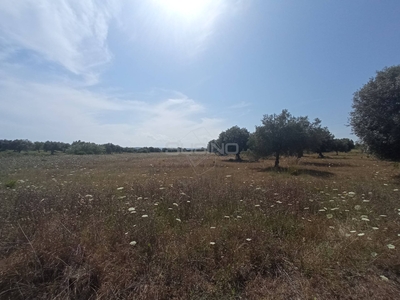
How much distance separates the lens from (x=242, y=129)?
37.6 metres

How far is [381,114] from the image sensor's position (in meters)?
11.0

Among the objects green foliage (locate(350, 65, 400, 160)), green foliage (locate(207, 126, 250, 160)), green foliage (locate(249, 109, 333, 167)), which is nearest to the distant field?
green foliage (locate(350, 65, 400, 160))

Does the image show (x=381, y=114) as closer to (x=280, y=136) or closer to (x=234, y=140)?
(x=280, y=136)

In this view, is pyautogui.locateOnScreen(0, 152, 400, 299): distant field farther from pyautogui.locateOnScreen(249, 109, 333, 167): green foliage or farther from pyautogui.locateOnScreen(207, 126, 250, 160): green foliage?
pyautogui.locateOnScreen(207, 126, 250, 160): green foliage

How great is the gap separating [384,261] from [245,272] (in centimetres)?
210

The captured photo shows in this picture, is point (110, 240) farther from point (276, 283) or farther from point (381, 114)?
point (381, 114)

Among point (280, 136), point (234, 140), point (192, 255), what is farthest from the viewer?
point (234, 140)

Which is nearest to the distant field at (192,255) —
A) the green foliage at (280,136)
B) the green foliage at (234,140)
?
the green foliage at (280,136)

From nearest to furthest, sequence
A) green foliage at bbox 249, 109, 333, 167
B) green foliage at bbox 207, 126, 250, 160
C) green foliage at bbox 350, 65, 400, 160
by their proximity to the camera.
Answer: green foliage at bbox 350, 65, 400, 160, green foliage at bbox 249, 109, 333, 167, green foliage at bbox 207, 126, 250, 160

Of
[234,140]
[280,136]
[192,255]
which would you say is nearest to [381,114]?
[280,136]

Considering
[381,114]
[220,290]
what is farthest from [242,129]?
[220,290]

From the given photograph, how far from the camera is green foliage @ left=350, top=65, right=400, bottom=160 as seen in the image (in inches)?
416

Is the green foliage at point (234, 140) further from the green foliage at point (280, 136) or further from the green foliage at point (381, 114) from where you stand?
the green foliage at point (381, 114)

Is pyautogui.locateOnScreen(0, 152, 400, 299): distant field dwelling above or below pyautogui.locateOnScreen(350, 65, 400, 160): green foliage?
below
